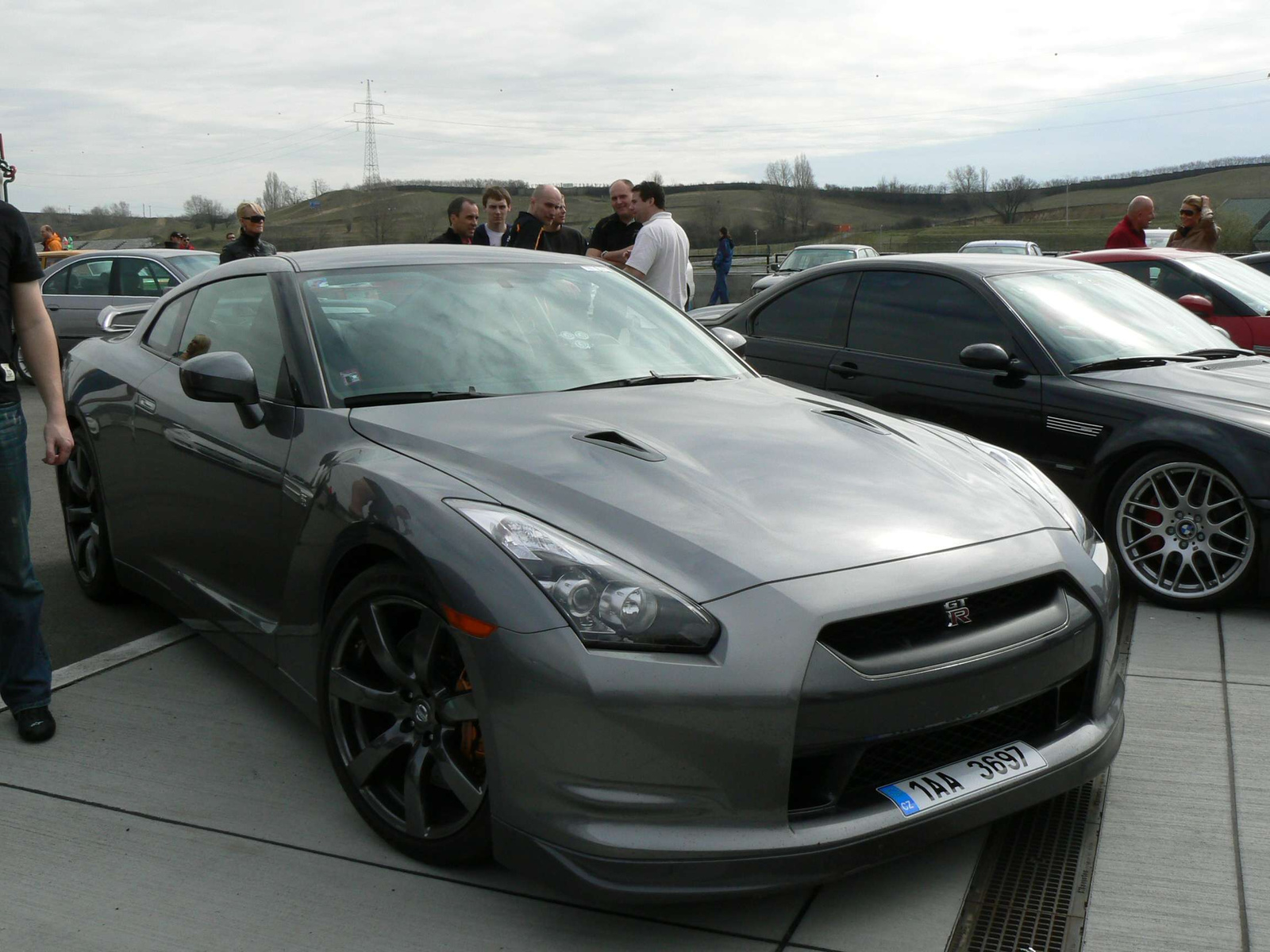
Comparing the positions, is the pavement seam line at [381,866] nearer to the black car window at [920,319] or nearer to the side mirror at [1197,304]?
the black car window at [920,319]

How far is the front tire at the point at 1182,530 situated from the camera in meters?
4.84

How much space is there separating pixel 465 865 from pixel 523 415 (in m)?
1.20

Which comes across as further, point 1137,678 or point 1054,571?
point 1137,678

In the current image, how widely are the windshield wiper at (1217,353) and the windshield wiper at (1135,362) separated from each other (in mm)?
56

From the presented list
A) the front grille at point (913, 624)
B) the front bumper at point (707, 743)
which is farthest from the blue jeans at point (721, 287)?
the front bumper at point (707, 743)

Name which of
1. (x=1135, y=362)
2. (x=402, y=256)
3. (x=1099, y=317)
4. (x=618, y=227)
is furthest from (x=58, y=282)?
(x=1135, y=362)

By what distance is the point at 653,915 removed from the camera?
268cm

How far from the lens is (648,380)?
12.5 feet

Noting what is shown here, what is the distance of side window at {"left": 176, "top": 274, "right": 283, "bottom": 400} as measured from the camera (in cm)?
370

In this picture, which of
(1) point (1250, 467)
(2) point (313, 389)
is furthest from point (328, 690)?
(1) point (1250, 467)

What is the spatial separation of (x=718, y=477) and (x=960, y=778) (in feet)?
2.96

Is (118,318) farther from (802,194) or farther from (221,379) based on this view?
(802,194)

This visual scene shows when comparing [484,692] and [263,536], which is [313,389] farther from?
[484,692]

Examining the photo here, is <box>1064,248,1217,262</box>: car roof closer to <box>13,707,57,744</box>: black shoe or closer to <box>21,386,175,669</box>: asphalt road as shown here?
<box>21,386,175,669</box>: asphalt road
